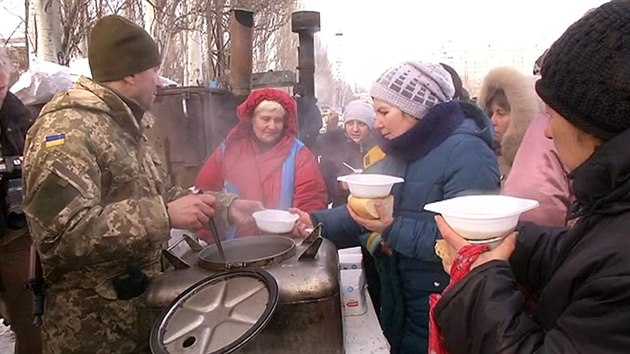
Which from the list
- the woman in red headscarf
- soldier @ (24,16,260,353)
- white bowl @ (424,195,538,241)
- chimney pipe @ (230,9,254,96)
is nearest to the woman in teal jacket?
white bowl @ (424,195,538,241)

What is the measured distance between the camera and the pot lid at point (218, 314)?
141cm

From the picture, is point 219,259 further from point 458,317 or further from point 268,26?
point 268,26

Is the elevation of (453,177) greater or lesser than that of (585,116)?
lesser

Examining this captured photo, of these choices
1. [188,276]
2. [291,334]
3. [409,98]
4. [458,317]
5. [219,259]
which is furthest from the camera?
[409,98]

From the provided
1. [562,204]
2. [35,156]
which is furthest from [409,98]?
[35,156]

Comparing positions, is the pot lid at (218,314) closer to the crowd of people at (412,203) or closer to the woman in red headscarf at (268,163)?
the crowd of people at (412,203)

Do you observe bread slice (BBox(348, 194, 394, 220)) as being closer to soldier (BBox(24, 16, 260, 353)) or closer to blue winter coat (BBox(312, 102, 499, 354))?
blue winter coat (BBox(312, 102, 499, 354))

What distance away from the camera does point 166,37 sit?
12203 mm

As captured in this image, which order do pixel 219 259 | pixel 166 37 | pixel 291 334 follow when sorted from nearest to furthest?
1. pixel 291 334
2. pixel 219 259
3. pixel 166 37

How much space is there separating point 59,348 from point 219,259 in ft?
2.34

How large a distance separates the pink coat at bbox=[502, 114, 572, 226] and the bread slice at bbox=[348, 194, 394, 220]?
0.46 metres

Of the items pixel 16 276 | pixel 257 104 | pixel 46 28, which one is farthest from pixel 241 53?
pixel 16 276

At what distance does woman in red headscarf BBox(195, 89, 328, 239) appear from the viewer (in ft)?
→ 10.9

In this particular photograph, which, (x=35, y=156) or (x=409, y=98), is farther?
(x=409, y=98)
